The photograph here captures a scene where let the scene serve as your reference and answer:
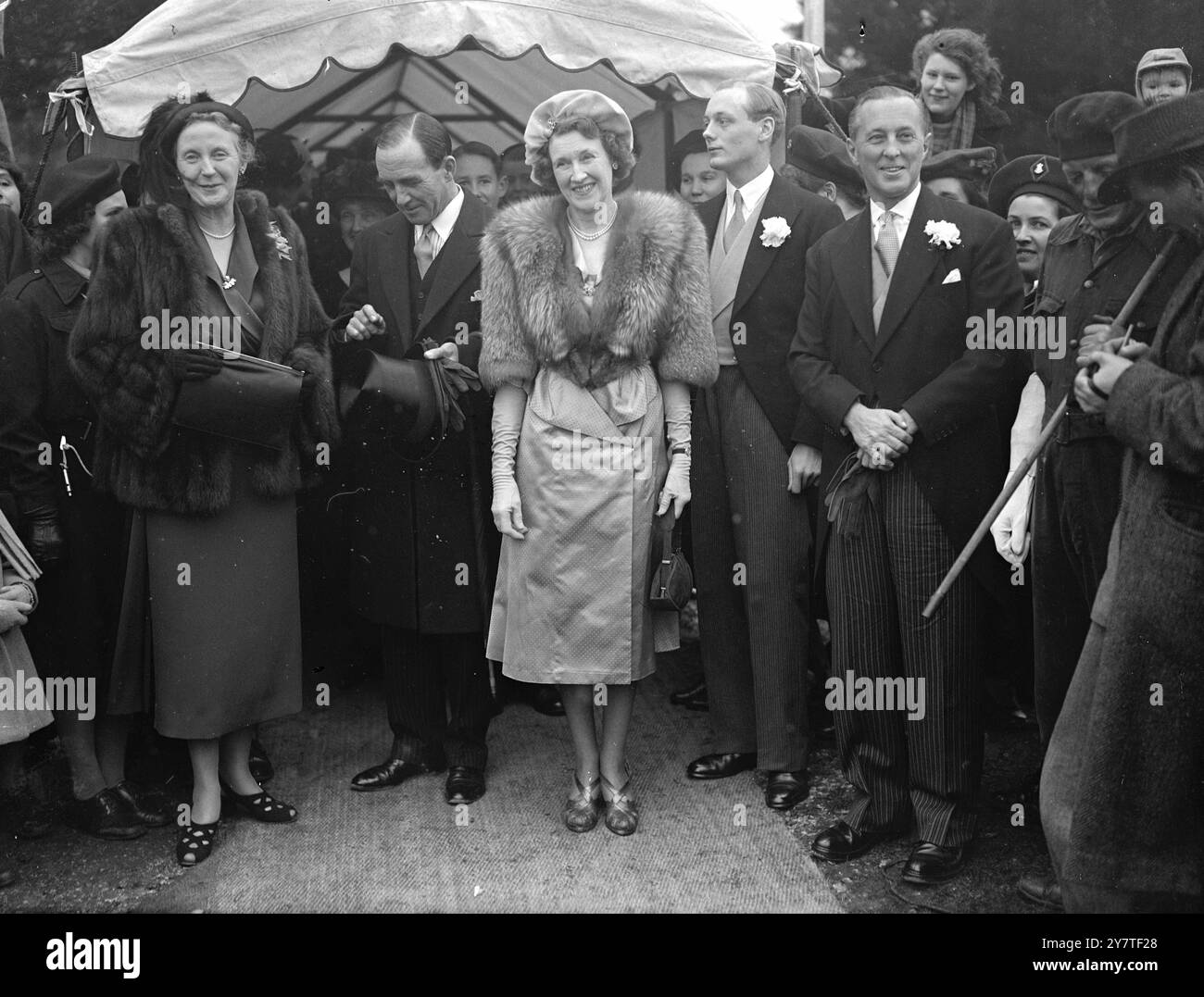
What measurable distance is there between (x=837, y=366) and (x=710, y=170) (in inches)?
76.3

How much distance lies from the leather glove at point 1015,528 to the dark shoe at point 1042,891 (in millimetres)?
918

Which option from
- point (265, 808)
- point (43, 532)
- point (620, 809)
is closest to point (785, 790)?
point (620, 809)

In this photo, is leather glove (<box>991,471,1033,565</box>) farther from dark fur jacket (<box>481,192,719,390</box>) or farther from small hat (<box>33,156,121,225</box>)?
small hat (<box>33,156,121,225</box>)

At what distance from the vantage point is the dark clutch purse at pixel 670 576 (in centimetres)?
402

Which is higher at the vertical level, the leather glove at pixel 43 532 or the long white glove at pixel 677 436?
the long white glove at pixel 677 436

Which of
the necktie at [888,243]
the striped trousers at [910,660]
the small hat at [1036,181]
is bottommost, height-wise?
the striped trousers at [910,660]

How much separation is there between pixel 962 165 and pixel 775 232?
113 centimetres

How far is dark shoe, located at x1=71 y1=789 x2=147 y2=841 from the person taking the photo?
4203mm

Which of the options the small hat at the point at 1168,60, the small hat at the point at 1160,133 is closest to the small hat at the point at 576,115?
the small hat at the point at 1160,133

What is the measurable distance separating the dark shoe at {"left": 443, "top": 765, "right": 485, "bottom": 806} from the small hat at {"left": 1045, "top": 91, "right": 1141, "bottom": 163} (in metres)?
2.83

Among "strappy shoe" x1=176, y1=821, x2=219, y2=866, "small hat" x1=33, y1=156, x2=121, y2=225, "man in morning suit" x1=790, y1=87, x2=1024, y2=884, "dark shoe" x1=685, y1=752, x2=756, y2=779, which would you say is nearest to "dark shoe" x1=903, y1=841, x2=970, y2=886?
"man in morning suit" x1=790, y1=87, x2=1024, y2=884

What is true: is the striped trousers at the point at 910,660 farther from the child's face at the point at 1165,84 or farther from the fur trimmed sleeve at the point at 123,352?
the fur trimmed sleeve at the point at 123,352

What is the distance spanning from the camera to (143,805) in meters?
4.31

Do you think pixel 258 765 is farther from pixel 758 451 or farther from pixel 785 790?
pixel 758 451
